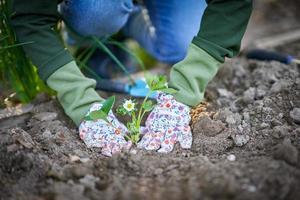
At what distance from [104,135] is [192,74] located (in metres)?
0.33

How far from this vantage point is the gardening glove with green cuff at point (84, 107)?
148cm

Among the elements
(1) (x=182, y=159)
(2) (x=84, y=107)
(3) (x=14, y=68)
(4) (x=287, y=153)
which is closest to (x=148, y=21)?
(3) (x=14, y=68)

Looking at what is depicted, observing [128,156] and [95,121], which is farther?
[95,121]

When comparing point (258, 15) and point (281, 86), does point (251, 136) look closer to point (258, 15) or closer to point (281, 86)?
point (281, 86)

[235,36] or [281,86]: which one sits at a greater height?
[235,36]

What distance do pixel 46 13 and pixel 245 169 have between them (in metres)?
0.82

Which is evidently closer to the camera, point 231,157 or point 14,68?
point 231,157

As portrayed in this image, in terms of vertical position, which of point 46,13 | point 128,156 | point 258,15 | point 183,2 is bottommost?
point 258,15

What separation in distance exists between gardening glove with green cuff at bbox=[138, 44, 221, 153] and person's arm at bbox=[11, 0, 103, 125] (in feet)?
0.71

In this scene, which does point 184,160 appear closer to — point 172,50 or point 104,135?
point 104,135

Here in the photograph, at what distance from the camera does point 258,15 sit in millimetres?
2883

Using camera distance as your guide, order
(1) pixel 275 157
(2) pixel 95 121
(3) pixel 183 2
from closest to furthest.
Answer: (1) pixel 275 157
(2) pixel 95 121
(3) pixel 183 2

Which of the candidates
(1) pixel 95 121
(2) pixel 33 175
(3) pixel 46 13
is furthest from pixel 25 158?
(3) pixel 46 13

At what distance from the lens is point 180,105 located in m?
1.50
